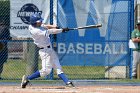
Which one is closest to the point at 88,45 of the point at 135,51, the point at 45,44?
the point at 135,51

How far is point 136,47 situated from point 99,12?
1.60 m

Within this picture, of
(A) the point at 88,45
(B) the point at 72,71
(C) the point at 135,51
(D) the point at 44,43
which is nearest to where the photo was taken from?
(D) the point at 44,43

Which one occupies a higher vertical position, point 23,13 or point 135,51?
point 23,13

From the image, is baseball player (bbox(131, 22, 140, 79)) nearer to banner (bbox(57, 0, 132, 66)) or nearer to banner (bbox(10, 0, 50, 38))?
banner (bbox(57, 0, 132, 66))

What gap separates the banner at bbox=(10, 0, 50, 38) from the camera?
17062 mm

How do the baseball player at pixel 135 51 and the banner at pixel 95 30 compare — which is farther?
the banner at pixel 95 30

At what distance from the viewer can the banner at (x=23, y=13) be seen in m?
17.1

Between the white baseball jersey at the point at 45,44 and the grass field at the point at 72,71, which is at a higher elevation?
the white baseball jersey at the point at 45,44

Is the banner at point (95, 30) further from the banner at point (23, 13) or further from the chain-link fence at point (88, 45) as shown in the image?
the banner at point (23, 13)

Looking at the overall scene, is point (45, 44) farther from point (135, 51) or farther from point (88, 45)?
point (135, 51)

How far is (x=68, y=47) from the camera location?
56.3 feet

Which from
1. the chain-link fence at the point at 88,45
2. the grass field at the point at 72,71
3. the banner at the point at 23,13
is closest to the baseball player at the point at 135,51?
the chain-link fence at the point at 88,45

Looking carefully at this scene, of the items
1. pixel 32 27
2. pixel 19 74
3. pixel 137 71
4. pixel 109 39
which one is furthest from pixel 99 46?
pixel 32 27

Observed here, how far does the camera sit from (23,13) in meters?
17.1
